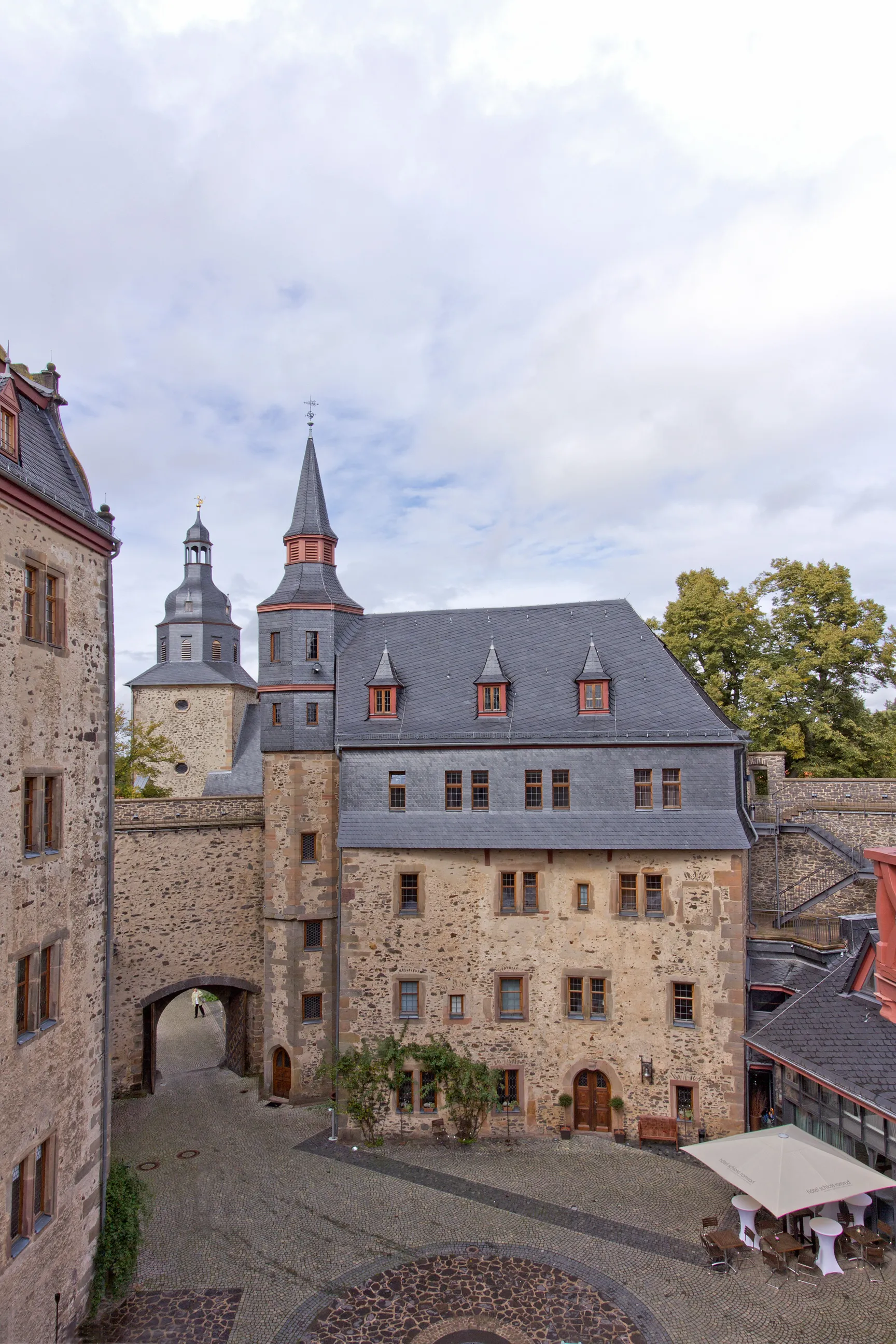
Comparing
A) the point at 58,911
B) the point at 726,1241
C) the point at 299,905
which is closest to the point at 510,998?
the point at 299,905

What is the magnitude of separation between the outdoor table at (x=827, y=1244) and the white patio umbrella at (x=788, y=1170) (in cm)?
80

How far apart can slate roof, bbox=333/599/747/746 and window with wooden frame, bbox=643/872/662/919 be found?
3.12 metres

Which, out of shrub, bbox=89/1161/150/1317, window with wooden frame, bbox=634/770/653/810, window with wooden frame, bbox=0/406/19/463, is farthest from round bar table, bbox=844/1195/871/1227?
window with wooden frame, bbox=0/406/19/463

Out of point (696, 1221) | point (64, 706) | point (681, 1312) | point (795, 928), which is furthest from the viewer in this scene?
point (795, 928)

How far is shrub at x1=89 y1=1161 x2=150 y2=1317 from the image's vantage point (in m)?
12.0

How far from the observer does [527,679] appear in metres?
20.1

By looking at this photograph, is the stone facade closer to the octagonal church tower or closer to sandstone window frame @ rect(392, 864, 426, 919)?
sandstone window frame @ rect(392, 864, 426, 919)

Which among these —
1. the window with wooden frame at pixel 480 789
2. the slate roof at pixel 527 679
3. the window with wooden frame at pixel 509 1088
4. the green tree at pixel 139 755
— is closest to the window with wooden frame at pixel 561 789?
the slate roof at pixel 527 679

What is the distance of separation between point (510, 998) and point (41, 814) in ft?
38.7

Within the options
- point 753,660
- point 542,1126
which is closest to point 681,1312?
point 542,1126

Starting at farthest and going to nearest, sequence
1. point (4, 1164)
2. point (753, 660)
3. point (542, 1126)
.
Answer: point (753, 660) → point (542, 1126) → point (4, 1164)

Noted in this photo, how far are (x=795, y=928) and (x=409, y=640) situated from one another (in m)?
12.3

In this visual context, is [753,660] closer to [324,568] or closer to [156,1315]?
[324,568]

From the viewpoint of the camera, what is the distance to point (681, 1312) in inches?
480
